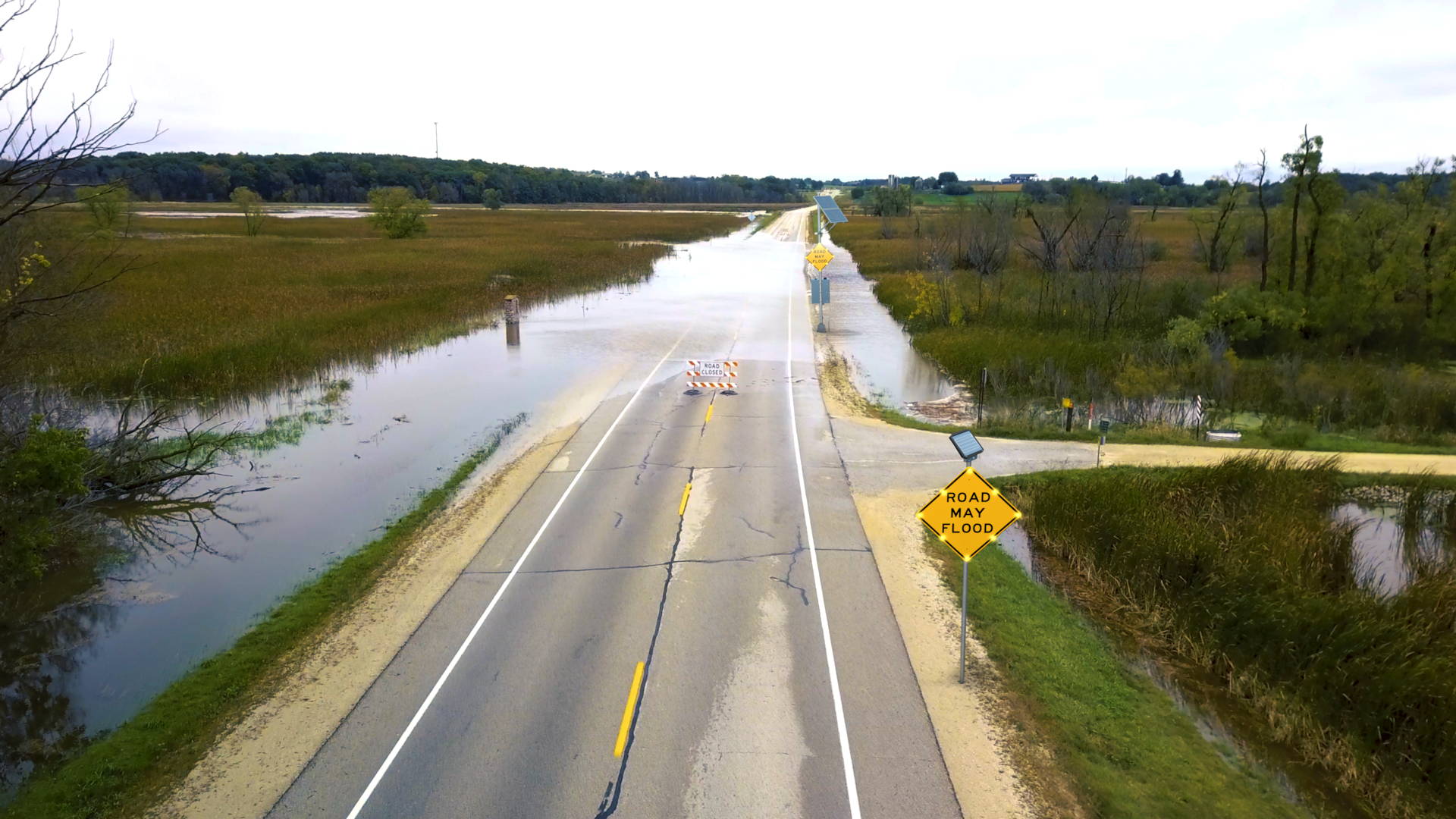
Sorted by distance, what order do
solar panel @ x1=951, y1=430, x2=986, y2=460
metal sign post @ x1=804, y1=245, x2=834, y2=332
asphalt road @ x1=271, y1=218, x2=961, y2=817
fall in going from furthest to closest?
metal sign post @ x1=804, y1=245, x2=834, y2=332 → solar panel @ x1=951, y1=430, x2=986, y2=460 → asphalt road @ x1=271, y1=218, x2=961, y2=817

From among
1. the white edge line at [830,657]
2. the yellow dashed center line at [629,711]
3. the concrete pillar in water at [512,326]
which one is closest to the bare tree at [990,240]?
the concrete pillar in water at [512,326]

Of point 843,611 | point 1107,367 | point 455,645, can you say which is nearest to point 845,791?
point 843,611

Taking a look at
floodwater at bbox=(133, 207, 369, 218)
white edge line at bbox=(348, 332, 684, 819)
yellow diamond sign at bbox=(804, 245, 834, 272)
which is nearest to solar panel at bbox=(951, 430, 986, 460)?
white edge line at bbox=(348, 332, 684, 819)

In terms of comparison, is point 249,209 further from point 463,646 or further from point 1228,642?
point 1228,642

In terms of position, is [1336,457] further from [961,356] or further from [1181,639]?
[961,356]

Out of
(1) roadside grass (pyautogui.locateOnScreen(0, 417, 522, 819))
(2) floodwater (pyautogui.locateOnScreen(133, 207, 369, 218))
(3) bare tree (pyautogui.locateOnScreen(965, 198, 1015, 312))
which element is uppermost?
(2) floodwater (pyautogui.locateOnScreen(133, 207, 369, 218))

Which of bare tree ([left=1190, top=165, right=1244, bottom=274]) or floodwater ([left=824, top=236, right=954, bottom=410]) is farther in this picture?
bare tree ([left=1190, top=165, right=1244, bottom=274])

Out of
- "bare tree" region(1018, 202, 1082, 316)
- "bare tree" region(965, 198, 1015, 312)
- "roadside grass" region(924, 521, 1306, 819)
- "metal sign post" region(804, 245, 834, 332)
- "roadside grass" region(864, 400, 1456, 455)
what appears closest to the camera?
"roadside grass" region(924, 521, 1306, 819)

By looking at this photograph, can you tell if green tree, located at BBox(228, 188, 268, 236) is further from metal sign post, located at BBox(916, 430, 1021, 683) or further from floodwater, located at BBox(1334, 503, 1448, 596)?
floodwater, located at BBox(1334, 503, 1448, 596)
